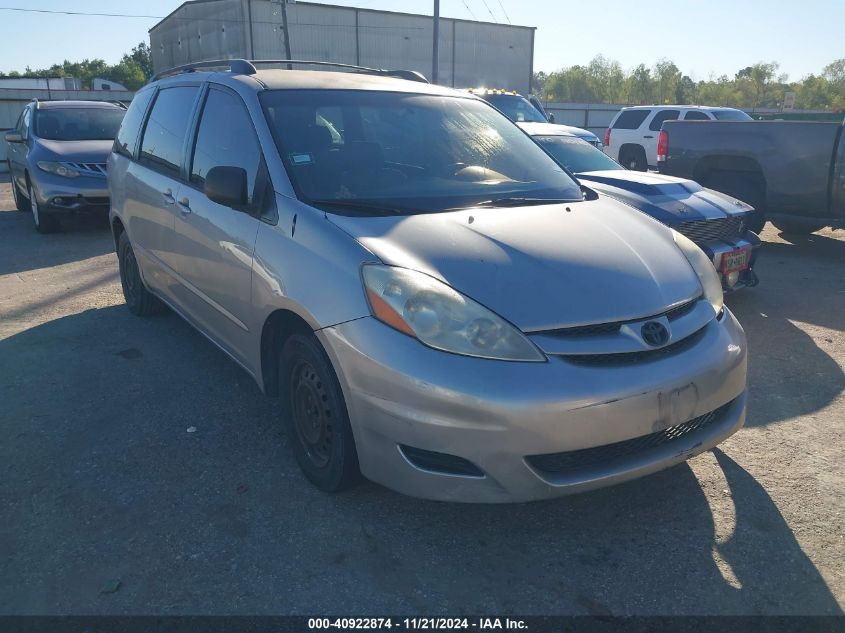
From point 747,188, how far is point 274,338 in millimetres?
7040

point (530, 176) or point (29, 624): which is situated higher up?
point (530, 176)

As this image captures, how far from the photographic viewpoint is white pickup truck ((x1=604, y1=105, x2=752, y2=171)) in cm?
1592

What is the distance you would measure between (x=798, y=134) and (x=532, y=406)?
6.83 metres

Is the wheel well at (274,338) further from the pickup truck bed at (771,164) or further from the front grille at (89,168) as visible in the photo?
the front grille at (89,168)

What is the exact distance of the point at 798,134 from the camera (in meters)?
7.60

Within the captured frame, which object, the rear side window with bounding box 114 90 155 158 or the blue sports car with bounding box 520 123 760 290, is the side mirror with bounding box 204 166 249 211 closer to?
the rear side window with bounding box 114 90 155 158

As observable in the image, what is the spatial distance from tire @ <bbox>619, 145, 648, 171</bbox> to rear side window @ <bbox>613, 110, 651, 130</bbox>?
539 mm

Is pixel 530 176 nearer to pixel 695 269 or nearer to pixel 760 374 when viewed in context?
pixel 695 269

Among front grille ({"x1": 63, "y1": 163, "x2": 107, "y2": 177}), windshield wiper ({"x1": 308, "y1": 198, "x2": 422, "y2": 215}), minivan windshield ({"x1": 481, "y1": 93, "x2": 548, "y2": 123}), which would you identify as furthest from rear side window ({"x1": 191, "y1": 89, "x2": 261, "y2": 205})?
minivan windshield ({"x1": 481, "y1": 93, "x2": 548, "y2": 123})

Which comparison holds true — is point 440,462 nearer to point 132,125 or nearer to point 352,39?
point 132,125

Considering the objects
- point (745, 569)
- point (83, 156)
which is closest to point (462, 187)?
point (745, 569)

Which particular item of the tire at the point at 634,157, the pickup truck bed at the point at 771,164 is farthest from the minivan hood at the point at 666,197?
the tire at the point at 634,157

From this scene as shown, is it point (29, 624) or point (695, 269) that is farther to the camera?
point (695, 269)

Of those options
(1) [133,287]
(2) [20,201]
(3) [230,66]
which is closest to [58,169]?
(2) [20,201]
